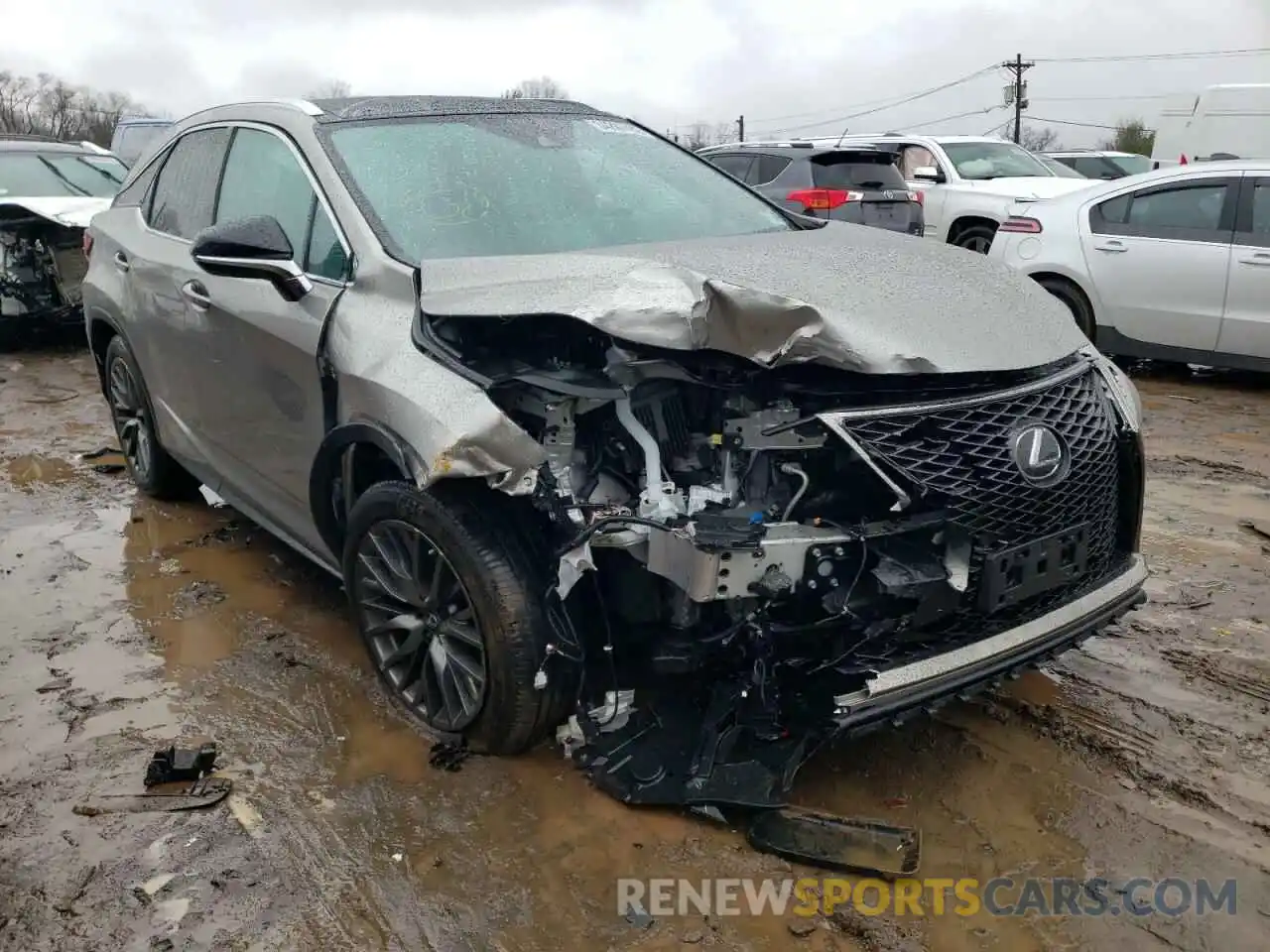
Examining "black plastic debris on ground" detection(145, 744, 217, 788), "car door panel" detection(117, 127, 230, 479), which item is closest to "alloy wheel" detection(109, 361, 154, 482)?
"car door panel" detection(117, 127, 230, 479)

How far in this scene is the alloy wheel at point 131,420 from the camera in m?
5.12

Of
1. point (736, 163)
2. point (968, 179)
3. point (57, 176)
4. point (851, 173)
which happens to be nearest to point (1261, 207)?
point (851, 173)

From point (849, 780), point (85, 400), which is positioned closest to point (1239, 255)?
point (849, 780)

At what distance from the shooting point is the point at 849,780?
3.01 m

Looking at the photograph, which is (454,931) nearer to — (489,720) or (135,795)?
(489,720)

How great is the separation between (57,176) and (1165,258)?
9347mm

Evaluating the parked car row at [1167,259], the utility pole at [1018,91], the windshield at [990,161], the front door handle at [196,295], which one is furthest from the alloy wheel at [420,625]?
the utility pole at [1018,91]

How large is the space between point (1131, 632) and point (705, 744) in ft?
6.29

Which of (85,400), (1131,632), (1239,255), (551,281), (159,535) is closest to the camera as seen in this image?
(551,281)

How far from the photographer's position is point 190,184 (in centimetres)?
449

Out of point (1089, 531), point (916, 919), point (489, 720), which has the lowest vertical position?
point (916, 919)

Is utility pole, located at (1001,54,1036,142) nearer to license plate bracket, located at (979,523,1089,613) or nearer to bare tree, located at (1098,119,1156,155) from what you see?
bare tree, located at (1098,119,1156,155)

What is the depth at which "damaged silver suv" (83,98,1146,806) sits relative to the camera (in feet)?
8.61

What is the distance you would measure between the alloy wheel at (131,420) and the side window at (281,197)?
135 cm
